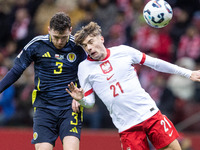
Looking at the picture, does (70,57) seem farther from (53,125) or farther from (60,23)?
(53,125)

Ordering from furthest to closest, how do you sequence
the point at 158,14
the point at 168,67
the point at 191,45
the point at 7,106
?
1. the point at 191,45
2. the point at 7,106
3. the point at 158,14
4. the point at 168,67

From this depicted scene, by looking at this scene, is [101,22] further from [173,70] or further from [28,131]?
[173,70]

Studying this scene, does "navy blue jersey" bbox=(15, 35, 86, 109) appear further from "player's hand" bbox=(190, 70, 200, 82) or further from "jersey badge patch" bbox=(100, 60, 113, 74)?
"player's hand" bbox=(190, 70, 200, 82)

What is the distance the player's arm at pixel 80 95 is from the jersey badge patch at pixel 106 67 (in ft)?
1.17

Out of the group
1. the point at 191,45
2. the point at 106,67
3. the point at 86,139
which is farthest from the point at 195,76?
the point at 191,45

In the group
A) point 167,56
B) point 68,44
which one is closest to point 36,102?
point 68,44

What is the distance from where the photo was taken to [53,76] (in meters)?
5.63

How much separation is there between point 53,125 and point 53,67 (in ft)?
2.48

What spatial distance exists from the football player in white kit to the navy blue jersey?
22cm

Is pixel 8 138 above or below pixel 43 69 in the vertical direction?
below

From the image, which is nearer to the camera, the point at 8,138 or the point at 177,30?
the point at 8,138

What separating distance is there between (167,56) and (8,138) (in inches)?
155

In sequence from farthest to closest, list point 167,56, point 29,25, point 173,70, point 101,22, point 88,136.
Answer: point 29,25 < point 101,22 < point 167,56 < point 88,136 < point 173,70

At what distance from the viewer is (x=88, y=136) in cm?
899
